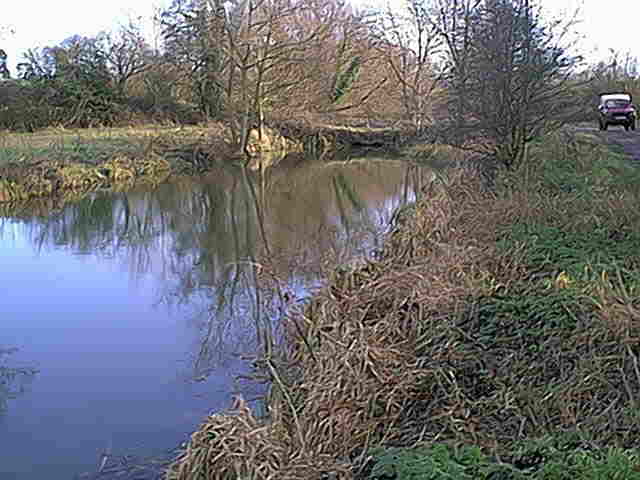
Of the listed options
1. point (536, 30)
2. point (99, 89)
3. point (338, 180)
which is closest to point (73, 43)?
point (99, 89)

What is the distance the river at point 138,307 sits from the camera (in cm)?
579

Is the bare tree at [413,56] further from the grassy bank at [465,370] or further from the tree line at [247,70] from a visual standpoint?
the grassy bank at [465,370]

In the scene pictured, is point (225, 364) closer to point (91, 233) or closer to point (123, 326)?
point (123, 326)

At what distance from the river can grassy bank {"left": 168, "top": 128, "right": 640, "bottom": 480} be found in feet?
3.11

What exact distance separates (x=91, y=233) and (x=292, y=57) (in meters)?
15.6

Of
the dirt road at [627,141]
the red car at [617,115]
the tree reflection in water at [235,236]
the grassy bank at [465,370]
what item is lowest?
the tree reflection in water at [235,236]

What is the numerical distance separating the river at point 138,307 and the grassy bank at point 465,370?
95 centimetres

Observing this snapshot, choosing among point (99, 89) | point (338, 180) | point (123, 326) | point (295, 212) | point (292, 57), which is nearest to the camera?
point (123, 326)

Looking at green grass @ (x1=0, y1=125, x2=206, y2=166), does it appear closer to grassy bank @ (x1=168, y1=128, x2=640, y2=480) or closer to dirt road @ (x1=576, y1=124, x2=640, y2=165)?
grassy bank @ (x1=168, y1=128, x2=640, y2=480)

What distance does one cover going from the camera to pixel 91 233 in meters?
14.1

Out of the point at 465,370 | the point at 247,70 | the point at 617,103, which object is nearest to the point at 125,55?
→ the point at 247,70

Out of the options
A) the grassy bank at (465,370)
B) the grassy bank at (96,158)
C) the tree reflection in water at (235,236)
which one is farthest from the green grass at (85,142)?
the grassy bank at (465,370)

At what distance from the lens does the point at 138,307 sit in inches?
358

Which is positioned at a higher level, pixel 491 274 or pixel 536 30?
pixel 536 30
